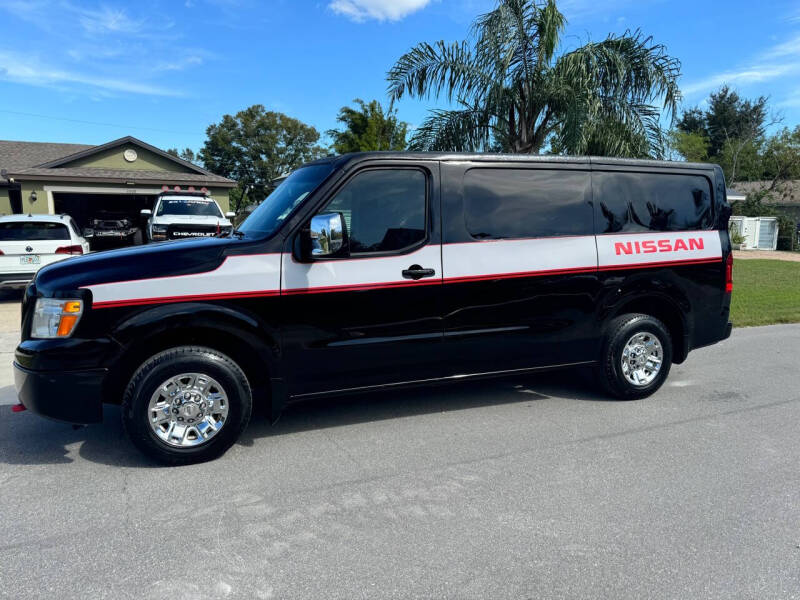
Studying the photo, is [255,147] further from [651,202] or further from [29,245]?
[651,202]

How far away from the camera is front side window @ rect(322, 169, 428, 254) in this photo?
4566 millimetres

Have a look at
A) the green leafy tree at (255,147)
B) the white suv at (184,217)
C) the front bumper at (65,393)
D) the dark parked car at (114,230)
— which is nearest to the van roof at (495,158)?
the front bumper at (65,393)

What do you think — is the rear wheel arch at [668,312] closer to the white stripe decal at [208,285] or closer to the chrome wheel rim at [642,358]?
the chrome wheel rim at [642,358]

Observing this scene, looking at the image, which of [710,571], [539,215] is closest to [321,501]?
[710,571]

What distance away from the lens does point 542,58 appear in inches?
462

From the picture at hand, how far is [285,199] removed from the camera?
488cm

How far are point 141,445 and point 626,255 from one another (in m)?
4.24

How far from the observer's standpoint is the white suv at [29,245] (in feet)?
36.4

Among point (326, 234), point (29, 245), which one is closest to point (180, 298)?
point (326, 234)

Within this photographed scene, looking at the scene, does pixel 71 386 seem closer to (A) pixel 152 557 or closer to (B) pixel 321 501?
(A) pixel 152 557

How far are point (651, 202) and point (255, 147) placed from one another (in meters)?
46.9

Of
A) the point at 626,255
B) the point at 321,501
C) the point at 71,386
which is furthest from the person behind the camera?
the point at 626,255

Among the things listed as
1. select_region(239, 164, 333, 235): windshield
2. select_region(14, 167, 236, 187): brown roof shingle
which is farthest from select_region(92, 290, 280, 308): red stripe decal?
select_region(14, 167, 236, 187): brown roof shingle

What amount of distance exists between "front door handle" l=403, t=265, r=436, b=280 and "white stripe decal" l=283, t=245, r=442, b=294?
0.9 inches
